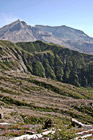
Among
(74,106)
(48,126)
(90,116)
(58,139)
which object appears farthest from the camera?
(74,106)

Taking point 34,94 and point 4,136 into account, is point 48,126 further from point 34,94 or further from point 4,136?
point 34,94

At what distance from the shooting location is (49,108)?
92.5 meters

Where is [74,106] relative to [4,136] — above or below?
below

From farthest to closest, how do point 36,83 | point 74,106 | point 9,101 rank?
point 36,83
point 74,106
point 9,101

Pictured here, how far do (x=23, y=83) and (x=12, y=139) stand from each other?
12224 cm

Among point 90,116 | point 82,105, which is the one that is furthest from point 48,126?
point 82,105

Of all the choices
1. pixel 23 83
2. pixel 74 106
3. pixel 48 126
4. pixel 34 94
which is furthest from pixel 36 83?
pixel 48 126

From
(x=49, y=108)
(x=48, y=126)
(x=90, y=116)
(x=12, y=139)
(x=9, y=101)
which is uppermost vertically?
(x=12, y=139)

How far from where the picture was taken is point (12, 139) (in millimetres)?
20875

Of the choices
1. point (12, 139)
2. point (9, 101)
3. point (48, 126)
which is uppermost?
point (12, 139)

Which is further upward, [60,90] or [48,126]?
[48,126]

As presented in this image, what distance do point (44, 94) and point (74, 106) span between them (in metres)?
33.7

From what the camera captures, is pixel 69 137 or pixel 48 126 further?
pixel 48 126

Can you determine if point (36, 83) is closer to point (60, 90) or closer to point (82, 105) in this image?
point (60, 90)
